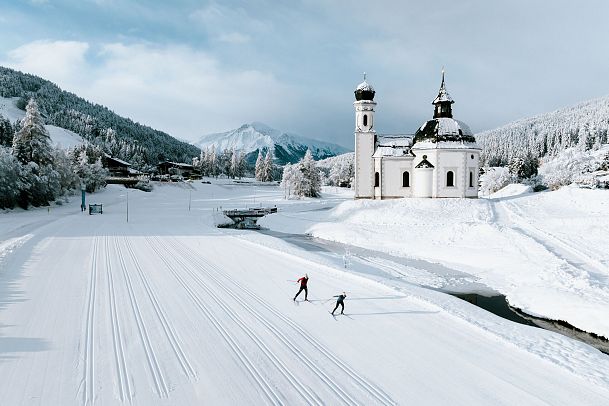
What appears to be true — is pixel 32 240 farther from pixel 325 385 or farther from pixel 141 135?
pixel 141 135

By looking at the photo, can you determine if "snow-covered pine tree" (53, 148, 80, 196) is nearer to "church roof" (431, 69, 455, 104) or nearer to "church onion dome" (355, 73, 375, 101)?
"church onion dome" (355, 73, 375, 101)

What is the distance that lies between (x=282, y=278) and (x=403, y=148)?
119 ft

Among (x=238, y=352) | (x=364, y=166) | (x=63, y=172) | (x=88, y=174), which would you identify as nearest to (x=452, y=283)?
(x=238, y=352)

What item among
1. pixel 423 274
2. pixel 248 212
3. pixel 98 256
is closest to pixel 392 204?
pixel 248 212

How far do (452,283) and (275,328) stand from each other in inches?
461

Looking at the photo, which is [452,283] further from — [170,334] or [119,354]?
[119,354]

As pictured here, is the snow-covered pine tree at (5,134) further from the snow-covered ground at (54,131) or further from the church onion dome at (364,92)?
the church onion dome at (364,92)

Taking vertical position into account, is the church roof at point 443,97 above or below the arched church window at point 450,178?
above

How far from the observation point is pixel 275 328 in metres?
11.5

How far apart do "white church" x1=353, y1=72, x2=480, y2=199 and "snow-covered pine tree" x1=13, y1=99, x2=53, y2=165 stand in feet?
132

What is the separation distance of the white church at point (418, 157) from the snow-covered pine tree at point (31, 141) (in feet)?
132

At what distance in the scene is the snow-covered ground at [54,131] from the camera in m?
135

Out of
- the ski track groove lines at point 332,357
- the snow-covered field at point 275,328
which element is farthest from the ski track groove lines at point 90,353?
the ski track groove lines at point 332,357

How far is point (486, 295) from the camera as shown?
1797cm
